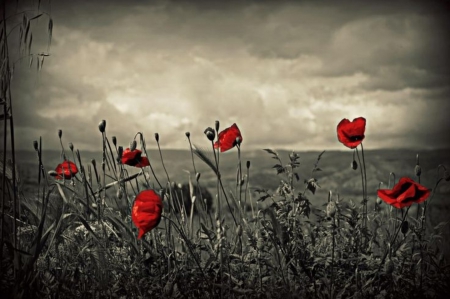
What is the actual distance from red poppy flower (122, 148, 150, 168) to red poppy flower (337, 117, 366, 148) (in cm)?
95

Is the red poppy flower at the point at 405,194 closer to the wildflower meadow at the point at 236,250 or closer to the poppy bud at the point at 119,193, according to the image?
the wildflower meadow at the point at 236,250

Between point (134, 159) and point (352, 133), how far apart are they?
40.6 inches

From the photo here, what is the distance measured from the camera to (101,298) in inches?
86.7

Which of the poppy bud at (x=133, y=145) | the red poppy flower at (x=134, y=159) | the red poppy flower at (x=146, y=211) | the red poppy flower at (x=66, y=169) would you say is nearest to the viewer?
the red poppy flower at (x=146, y=211)

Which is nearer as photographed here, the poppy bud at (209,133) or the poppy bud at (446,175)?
the poppy bud at (209,133)

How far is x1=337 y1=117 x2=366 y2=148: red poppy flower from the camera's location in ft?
7.20

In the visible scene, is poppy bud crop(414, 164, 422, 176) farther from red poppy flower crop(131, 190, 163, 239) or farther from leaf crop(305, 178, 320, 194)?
red poppy flower crop(131, 190, 163, 239)

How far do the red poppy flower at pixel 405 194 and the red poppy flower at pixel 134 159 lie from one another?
1132 millimetres

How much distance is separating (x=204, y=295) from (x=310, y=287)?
0.46 metres

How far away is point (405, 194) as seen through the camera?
6.35ft

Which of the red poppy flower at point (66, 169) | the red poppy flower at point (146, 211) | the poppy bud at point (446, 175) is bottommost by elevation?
the red poppy flower at point (146, 211)

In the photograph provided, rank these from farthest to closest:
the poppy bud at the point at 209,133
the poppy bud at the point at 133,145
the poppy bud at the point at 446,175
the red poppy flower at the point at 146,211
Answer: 1. the poppy bud at the point at 133,145
2. the poppy bud at the point at 446,175
3. the poppy bud at the point at 209,133
4. the red poppy flower at the point at 146,211

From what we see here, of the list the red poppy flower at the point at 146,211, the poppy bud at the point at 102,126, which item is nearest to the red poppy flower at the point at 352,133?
the red poppy flower at the point at 146,211

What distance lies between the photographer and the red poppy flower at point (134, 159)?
244 centimetres
